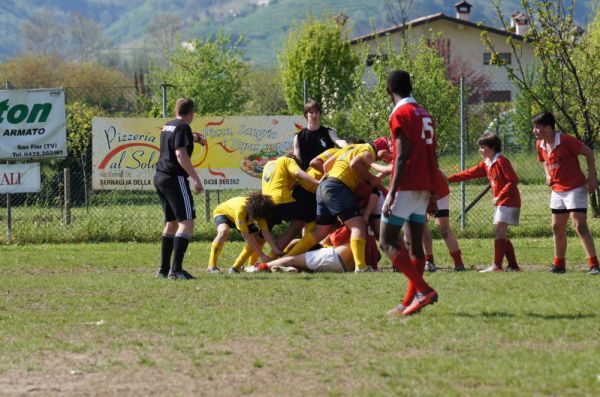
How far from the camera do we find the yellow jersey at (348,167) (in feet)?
40.5

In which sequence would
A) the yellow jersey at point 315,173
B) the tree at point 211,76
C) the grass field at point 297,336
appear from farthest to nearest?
the tree at point 211,76, the yellow jersey at point 315,173, the grass field at point 297,336

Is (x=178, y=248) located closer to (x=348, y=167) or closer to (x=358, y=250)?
(x=358, y=250)

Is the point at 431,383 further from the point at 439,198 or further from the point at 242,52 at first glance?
the point at 242,52

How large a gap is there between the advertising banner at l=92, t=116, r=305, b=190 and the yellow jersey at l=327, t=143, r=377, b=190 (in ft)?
15.6

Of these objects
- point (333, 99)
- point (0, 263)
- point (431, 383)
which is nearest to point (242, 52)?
point (333, 99)

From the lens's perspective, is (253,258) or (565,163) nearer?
(565,163)

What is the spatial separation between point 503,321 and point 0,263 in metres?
8.00

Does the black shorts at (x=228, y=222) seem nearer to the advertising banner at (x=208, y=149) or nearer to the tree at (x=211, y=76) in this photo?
the advertising banner at (x=208, y=149)

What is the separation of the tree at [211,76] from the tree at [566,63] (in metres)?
17.7

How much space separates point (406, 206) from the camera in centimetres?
870

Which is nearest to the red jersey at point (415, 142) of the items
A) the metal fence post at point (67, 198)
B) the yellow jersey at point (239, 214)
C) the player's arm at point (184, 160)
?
the player's arm at point (184, 160)

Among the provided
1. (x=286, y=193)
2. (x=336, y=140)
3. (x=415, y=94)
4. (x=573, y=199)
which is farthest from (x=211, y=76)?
(x=573, y=199)

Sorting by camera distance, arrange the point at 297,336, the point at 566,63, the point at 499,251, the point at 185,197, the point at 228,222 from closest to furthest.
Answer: the point at 297,336 < the point at 185,197 < the point at 499,251 < the point at 228,222 < the point at 566,63

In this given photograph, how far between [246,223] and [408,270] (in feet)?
14.4
